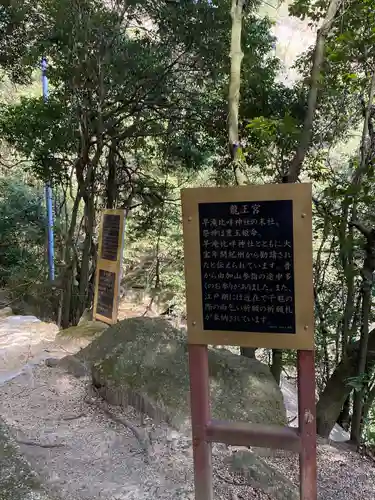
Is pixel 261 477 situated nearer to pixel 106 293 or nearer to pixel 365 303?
pixel 365 303

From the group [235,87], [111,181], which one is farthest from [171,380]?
[111,181]

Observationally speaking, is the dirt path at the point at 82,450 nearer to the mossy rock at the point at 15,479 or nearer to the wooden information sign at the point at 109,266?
the mossy rock at the point at 15,479

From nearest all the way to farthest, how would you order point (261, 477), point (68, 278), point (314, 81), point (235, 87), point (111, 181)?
point (261, 477), point (314, 81), point (235, 87), point (68, 278), point (111, 181)

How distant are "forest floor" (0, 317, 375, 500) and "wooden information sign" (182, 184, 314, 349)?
1.04 meters

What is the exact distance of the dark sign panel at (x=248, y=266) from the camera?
1.93 metres

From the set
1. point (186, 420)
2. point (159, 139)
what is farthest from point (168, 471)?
point (159, 139)

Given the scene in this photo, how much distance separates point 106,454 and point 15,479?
4.24ft

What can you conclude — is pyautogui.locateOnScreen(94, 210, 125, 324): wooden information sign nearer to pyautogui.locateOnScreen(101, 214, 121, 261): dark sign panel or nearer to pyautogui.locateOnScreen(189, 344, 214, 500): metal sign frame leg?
pyautogui.locateOnScreen(101, 214, 121, 261): dark sign panel

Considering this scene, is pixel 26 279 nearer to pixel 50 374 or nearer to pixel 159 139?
pixel 159 139

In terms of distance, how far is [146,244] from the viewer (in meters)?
10.8

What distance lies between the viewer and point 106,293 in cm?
524

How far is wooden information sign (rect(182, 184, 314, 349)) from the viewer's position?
1905 mm

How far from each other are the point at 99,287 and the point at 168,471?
3.07 metres

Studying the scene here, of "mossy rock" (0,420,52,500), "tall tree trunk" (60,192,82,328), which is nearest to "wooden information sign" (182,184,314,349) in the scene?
"mossy rock" (0,420,52,500)
